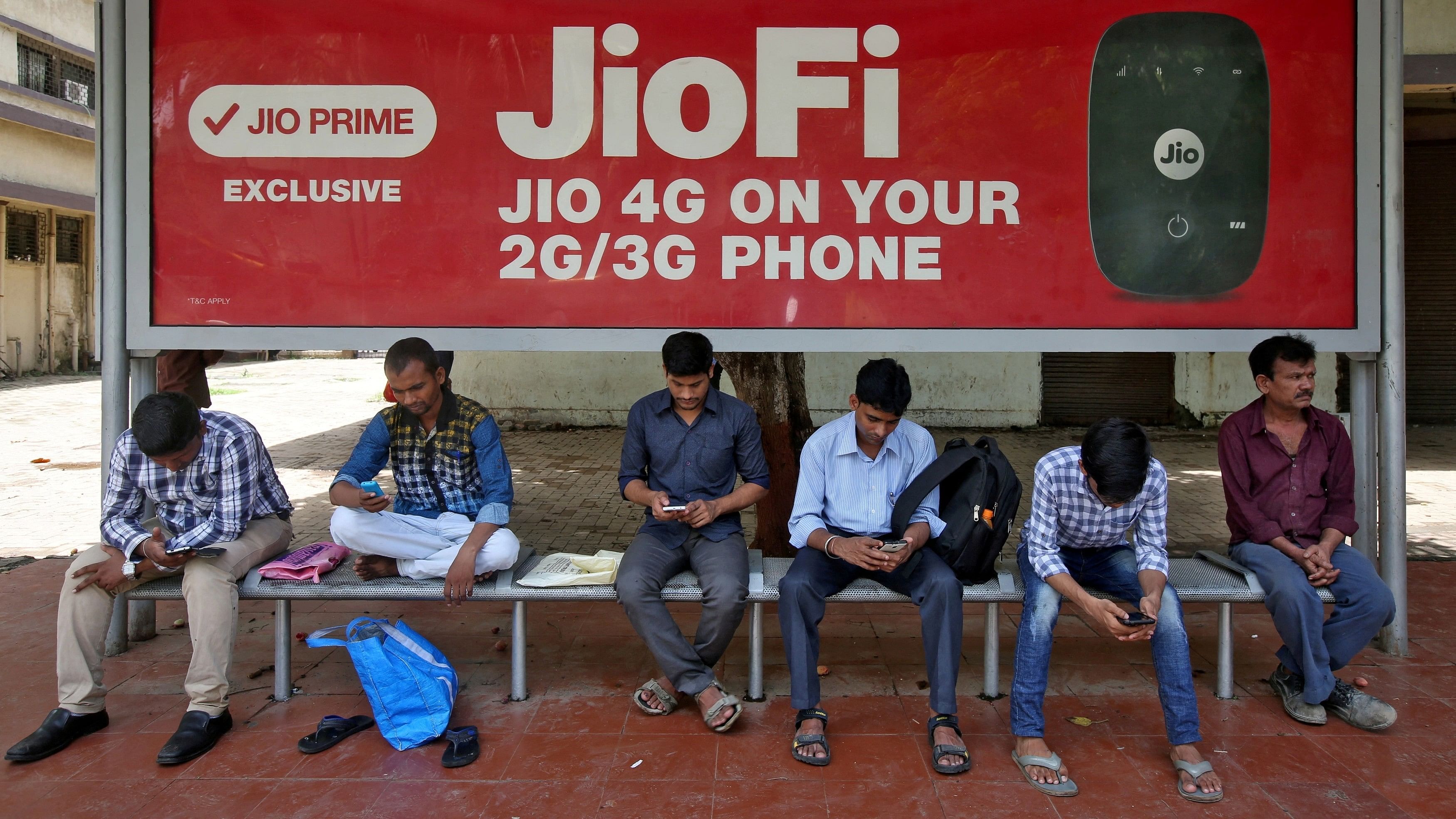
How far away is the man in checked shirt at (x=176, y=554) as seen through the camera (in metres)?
3.52

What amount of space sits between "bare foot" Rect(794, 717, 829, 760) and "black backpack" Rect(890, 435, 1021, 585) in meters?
0.77

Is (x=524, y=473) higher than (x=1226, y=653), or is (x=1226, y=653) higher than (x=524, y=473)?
(x=524, y=473)

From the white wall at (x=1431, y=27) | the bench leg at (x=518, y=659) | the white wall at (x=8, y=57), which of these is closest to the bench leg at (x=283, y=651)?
the bench leg at (x=518, y=659)

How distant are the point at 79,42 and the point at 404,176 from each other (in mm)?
22298

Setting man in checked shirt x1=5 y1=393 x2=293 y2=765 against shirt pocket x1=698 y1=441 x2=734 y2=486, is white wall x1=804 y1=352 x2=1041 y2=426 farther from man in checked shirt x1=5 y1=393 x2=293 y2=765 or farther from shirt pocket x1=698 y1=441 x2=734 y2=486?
man in checked shirt x1=5 y1=393 x2=293 y2=765

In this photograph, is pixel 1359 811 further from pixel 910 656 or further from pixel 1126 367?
pixel 1126 367

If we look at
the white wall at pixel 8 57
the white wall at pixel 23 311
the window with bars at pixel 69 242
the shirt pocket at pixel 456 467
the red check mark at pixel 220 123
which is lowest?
the shirt pocket at pixel 456 467

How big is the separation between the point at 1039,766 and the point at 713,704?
45.0 inches

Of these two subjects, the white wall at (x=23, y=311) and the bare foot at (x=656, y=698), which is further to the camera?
the white wall at (x=23, y=311)

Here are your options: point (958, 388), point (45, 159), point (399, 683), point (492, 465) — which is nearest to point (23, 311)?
point (45, 159)

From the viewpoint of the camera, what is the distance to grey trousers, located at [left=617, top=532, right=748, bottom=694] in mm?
3672

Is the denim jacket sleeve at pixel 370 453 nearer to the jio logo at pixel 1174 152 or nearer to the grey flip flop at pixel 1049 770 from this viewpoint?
the grey flip flop at pixel 1049 770

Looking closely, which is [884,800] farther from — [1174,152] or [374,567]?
[1174,152]

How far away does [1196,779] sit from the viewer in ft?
10.3
